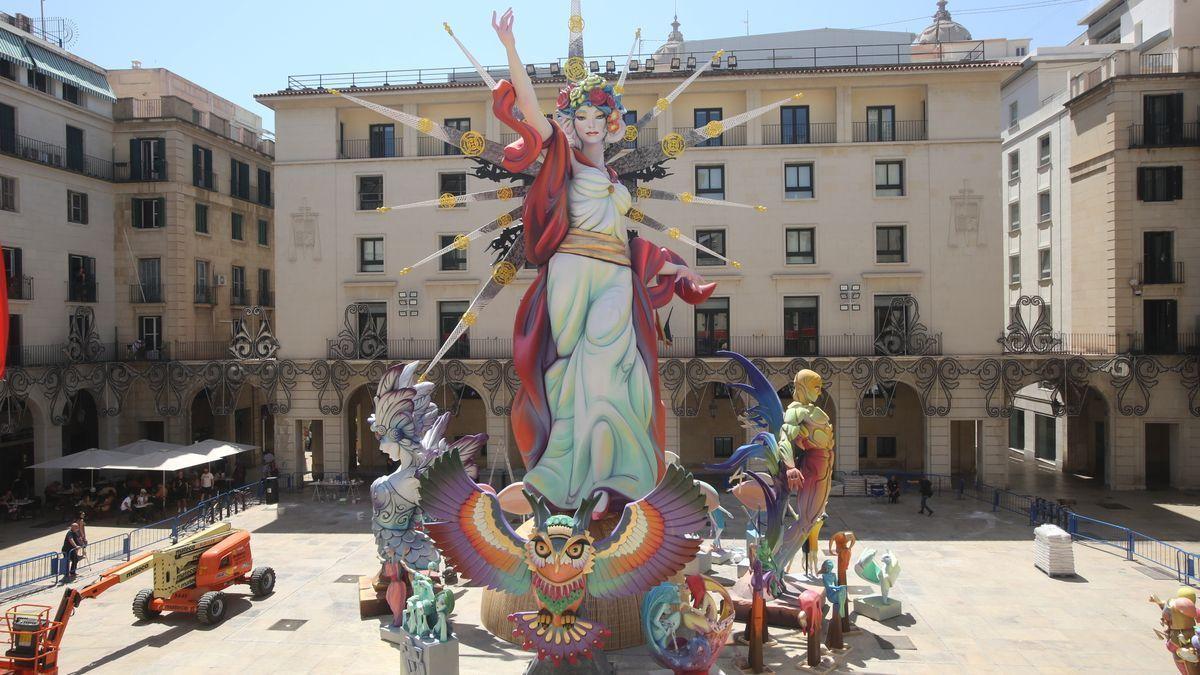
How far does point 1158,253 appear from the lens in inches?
1436

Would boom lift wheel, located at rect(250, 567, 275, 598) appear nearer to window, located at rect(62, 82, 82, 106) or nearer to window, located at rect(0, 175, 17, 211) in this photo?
window, located at rect(0, 175, 17, 211)

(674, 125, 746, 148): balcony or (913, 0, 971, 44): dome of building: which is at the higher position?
(913, 0, 971, 44): dome of building

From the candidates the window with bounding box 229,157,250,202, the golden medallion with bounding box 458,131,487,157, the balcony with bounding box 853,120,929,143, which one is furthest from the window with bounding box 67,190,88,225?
the balcony with bounding box 853,120,929,143

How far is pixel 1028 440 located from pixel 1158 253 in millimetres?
13158

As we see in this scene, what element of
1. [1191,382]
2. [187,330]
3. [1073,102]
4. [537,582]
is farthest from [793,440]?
[187,330]

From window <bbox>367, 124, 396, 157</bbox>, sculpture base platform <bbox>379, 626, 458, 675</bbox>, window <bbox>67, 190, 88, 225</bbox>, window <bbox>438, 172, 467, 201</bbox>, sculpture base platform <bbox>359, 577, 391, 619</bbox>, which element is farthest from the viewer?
window <bbox>367, 124, 396, 157</bbox>

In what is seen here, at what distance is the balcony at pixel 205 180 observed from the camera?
41531 millimetres

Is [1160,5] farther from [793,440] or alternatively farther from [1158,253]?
[793,440]

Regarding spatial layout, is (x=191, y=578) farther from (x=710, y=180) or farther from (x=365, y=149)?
(x=710, y=180)

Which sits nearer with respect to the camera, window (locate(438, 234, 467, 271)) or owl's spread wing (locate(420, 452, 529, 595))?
owl's spread wing (locate(420, 452, 529, 595))

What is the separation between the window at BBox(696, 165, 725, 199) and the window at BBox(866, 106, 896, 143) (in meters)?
6.39

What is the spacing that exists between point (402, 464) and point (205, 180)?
29582 millimetres

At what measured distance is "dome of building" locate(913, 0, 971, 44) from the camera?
61656 mm

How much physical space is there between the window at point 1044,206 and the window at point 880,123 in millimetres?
11011
